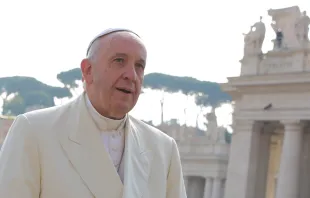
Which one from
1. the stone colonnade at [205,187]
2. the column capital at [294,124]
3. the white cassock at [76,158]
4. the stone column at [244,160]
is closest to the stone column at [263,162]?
the stone column at [244,160]

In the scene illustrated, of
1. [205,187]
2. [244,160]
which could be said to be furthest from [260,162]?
[205,187]

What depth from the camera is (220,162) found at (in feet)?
112

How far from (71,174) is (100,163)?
0.45ft

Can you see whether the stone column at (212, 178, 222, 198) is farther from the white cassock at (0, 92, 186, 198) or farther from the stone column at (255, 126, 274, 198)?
the white cassock at (0, 92, 186, 198)

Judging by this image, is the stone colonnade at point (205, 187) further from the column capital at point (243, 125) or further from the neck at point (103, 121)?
the neck at point (103, 121)

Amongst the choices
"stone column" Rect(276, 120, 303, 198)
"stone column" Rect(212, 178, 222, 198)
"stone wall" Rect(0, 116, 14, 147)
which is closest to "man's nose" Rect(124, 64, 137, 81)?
"stone column" Rect(276, 120, 303, 198)

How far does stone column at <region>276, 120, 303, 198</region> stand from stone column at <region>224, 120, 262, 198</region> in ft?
5.33

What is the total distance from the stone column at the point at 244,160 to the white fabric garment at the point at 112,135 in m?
24.0

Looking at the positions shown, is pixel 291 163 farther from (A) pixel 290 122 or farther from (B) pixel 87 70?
(B) pixel 87 70

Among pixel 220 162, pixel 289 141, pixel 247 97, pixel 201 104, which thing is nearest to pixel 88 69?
pixel 289 141

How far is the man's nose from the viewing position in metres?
2.83

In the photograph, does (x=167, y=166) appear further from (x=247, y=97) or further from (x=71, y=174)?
(x=247, y=97)

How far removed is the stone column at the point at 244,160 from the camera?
26.6m

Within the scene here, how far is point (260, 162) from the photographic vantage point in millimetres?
27281
